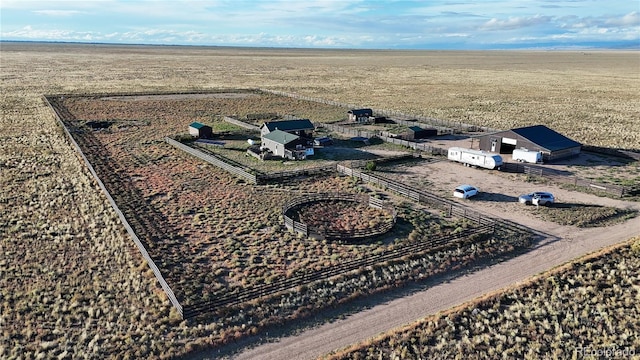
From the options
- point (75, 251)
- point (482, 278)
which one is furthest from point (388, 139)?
point (75, 251)

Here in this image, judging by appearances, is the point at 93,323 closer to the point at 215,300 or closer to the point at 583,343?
the point at 215,300

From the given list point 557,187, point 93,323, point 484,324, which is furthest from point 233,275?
point 557,187

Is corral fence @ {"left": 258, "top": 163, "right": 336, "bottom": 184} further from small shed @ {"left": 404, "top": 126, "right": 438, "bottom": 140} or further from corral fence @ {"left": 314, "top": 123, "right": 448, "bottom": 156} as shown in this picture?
small shed @ {"left": 404, "top": 126, "right": 438, "bottom": 140}

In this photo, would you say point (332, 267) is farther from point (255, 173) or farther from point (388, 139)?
point (388, 139)

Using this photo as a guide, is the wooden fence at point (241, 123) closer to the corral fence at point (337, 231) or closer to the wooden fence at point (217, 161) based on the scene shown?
the wooden fence at point (217, 161)

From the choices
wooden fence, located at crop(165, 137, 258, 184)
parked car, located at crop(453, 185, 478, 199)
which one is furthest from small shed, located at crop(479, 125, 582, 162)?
wooden fence, located at crop(165, 137, 258, 184)

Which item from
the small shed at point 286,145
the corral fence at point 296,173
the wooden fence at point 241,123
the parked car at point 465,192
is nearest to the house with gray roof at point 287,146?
the small shed at point 286,145

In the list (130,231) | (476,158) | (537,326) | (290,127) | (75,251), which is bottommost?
(537,326)
